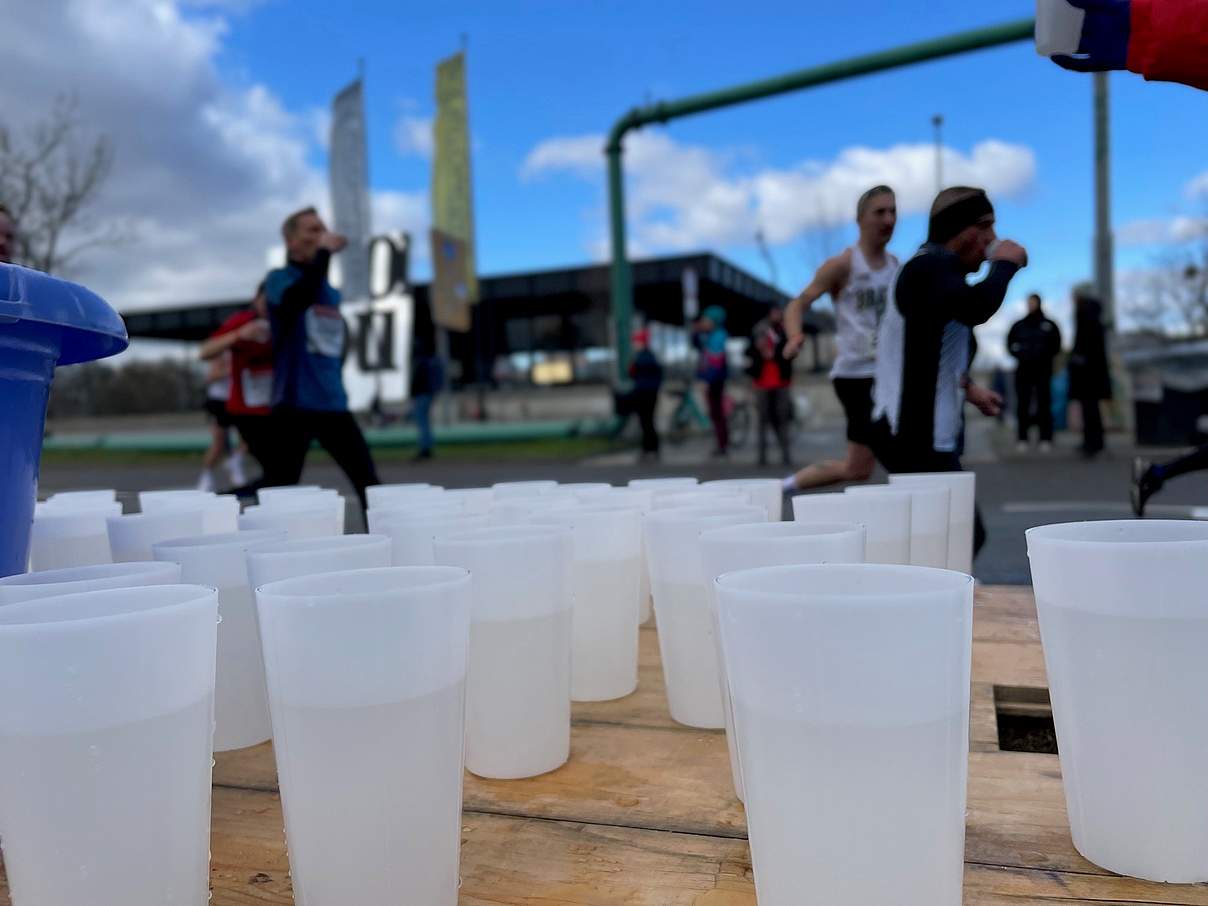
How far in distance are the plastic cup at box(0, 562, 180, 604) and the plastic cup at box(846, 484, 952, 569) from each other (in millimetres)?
1231

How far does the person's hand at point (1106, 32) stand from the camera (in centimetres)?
154

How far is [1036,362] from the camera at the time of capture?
8016 millimetres

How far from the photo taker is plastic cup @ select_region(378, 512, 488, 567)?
1438 millimetres

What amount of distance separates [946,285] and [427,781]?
2.10 m

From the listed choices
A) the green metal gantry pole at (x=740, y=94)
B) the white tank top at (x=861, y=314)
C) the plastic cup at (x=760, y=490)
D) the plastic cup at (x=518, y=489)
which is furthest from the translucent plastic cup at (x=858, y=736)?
the green metal gantry pole at (x=740, y=94)

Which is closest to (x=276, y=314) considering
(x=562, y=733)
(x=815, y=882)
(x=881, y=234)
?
(x=881, y=234)

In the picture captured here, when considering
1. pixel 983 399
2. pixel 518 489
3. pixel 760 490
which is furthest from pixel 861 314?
pixel 518 489

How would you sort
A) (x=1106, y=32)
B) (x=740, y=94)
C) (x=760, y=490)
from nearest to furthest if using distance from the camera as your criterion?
(x=1106, y=32) < (x=760, y=490) < (x=740, y=94)

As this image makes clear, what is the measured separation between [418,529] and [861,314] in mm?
2307

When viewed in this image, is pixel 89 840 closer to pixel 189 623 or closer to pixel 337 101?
pixel 189 623

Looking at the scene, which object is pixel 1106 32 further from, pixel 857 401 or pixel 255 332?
pixel 255 332

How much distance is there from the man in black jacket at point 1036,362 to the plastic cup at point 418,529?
266 inches

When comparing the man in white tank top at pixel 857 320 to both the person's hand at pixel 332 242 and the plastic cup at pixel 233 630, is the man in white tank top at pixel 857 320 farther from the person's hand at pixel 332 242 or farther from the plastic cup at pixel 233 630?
the plastic cup at pixel 233 630

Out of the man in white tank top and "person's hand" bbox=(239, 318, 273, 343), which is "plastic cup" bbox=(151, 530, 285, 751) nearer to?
the man in white tank top
